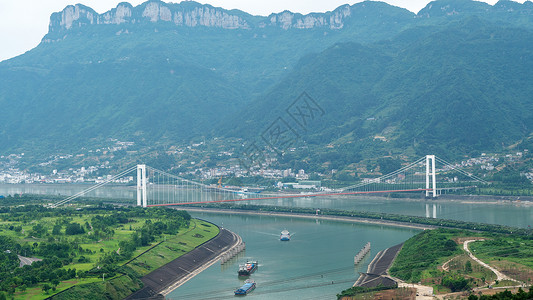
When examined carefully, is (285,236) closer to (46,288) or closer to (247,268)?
(247,268)

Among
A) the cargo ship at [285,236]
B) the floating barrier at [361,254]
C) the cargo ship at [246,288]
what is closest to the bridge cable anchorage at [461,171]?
the cargo ship at [285,236]

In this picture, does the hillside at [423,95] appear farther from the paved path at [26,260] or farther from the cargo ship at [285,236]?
the paved path at [26,260]

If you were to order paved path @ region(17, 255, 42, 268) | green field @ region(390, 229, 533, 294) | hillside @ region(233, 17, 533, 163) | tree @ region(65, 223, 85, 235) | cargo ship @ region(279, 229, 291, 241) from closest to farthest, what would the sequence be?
green field @ region(390, 229, 533, 294)
paved path @ region(17, 255, 42, 268)
tree @ region(65, 223, 85, 235)
cargo ship @ region(279, 229, 291, 241)
hillside @ region(233, 17, 533, 163)

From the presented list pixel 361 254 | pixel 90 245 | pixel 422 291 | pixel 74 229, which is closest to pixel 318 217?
pixel 361 254

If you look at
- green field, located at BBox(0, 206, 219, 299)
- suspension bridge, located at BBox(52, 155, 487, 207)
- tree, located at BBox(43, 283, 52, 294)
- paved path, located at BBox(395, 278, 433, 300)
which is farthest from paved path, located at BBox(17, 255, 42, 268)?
suspension bridge, located at BBox(52, 155, 487, 207)

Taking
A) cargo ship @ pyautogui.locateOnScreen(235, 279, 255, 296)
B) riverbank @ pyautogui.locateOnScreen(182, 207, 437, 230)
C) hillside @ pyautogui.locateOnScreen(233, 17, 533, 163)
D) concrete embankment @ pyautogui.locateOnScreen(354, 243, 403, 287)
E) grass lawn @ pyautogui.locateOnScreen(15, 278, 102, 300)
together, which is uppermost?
hillside @ pyautogui.locateOnScreen(233, 17, 533, 163)

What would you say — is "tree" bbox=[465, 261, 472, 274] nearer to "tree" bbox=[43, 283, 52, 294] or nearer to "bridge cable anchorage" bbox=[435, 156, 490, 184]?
"tree" bbox=[43, 283, 52, 294]
